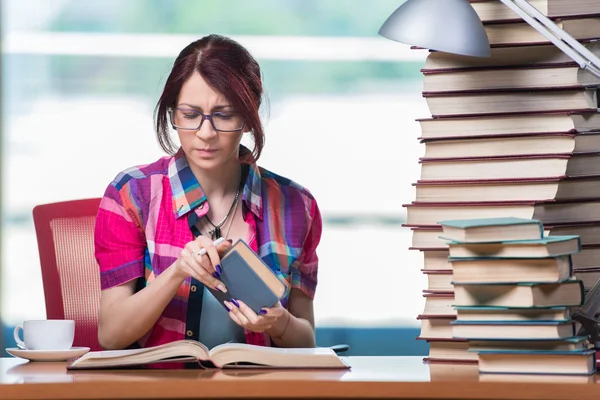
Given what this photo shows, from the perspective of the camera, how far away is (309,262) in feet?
6.86

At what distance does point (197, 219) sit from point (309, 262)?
0.31 m

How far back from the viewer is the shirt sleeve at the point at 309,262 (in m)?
2.04

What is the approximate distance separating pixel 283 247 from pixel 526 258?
798 millimetres

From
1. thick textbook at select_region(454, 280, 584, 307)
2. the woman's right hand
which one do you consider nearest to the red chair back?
the woman's right hand

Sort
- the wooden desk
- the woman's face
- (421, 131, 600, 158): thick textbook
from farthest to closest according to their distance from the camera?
the woman's face, (421, 131, 600, 158): thick textbook, the wooden desk

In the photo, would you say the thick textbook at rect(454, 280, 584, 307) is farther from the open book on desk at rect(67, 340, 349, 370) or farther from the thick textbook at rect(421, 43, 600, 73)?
the thick textbook at rect(421, 43, 600, 73)

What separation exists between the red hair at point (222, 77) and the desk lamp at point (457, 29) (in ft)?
1.62

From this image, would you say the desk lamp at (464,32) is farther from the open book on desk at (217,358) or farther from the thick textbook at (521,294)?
the open book on desk at (217,358)

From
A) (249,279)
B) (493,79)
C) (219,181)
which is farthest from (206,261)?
(493,79)

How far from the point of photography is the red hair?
188cm

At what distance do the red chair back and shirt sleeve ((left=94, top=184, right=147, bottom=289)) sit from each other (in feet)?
1.16

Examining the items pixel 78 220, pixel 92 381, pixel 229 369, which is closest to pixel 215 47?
pixel 78 220

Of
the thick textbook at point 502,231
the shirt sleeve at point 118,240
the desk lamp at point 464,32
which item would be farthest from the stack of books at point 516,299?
the shirt sleeve at point 118,240

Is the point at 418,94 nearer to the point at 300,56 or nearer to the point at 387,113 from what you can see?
the point at 387,113
